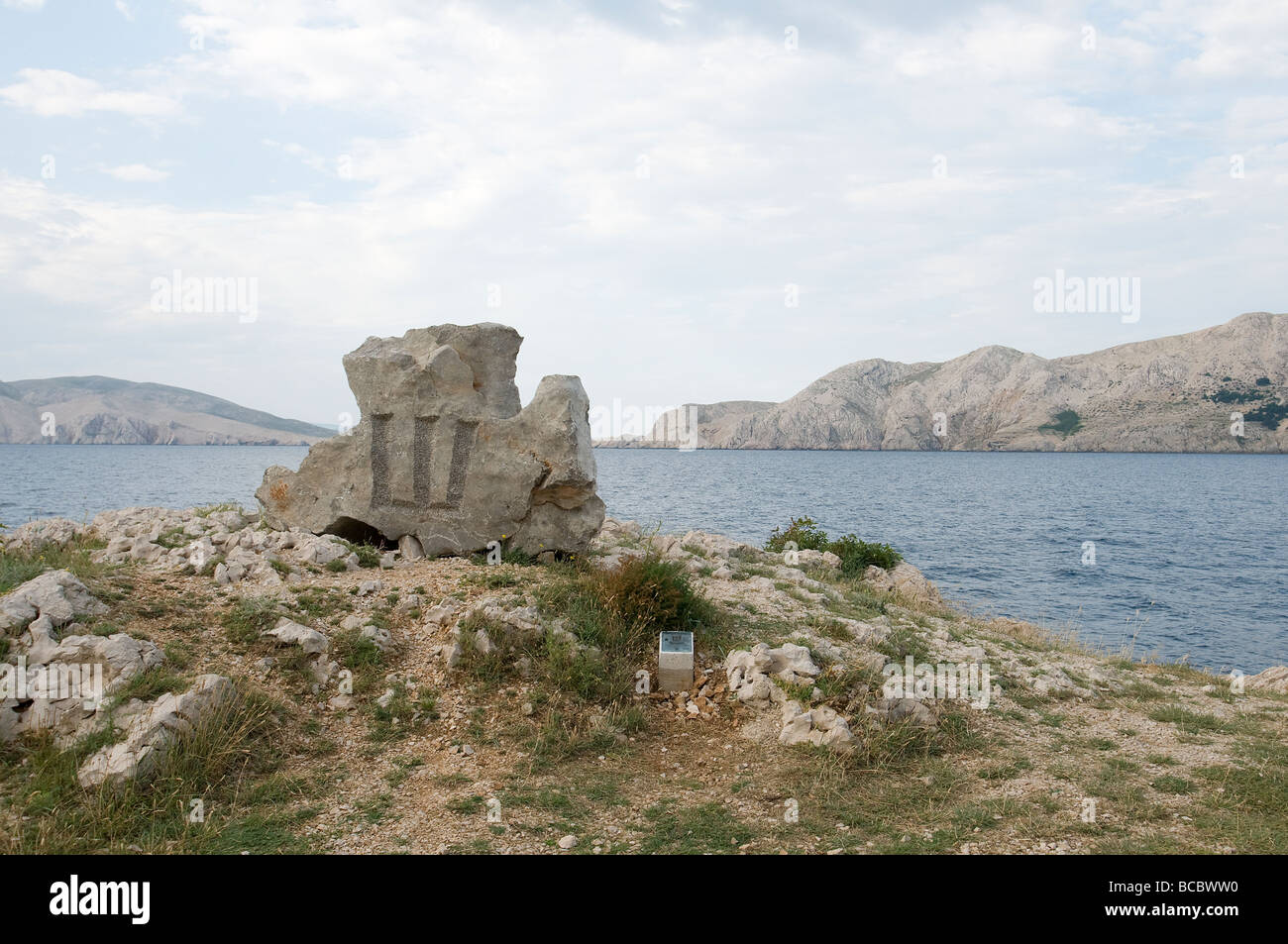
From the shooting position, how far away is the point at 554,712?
8125 mm

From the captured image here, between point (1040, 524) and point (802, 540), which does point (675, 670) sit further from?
point (1040, 524)

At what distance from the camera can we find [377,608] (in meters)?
9.61

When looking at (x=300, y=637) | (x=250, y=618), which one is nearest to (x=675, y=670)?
(x=300, y=637)

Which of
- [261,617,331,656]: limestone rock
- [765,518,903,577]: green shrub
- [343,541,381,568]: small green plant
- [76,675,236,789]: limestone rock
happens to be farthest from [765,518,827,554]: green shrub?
[76,675,236,789]: limestone rock

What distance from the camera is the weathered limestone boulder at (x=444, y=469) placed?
11.9 metres

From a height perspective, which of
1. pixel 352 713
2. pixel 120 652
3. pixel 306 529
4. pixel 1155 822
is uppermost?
pixel 306 529

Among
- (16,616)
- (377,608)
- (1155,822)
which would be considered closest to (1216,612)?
(1155,822)

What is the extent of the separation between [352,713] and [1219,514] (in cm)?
5984

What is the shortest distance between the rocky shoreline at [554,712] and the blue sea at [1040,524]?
6.59m

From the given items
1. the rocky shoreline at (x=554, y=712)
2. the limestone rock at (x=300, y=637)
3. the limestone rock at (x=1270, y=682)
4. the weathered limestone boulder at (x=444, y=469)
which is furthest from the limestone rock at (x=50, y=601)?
the limestone rock at (x=1270, y=682)

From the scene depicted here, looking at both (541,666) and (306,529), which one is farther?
(306,529)

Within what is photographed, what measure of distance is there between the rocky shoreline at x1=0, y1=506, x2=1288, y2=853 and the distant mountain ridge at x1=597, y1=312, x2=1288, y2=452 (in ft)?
527

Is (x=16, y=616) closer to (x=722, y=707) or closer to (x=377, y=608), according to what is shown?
(x=377, y=608)

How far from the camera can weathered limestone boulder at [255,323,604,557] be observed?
11898 mm
